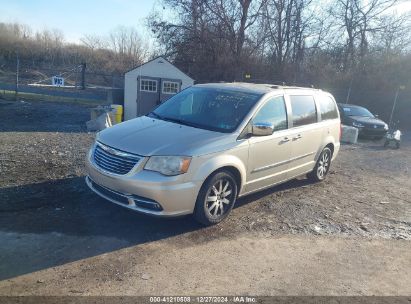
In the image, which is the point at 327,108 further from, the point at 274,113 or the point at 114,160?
the point at 114,160

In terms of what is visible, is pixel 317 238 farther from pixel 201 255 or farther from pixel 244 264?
pixel 201 255

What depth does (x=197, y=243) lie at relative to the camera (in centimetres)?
454

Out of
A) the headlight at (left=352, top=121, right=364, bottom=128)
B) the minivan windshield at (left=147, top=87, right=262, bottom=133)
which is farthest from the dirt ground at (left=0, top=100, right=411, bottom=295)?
the headlight at (left=352, top=121, right=364, bottom=128)

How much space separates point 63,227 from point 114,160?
39.9 inches

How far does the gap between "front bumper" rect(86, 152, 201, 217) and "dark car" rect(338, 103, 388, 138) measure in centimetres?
1326

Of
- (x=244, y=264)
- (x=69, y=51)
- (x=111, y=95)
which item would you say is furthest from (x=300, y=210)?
(x=69, y=51)

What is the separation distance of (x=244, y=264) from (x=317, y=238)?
1417 mm

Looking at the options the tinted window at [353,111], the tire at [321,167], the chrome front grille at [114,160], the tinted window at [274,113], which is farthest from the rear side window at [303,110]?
the tinted window at [353,111]

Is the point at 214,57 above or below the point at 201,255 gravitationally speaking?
above

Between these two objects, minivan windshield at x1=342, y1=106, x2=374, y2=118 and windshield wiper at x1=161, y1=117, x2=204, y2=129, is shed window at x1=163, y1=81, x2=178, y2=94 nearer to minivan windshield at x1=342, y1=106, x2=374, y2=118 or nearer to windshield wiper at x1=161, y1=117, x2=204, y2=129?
minivan windshield at x1=342, y1=106, x2=374, y2=118

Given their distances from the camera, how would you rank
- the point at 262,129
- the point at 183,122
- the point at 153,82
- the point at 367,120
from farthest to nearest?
the point at 367,120
the point at 153,82
the point at 183,122
the point at 262,129

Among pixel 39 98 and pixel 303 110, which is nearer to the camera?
pixel 303 110

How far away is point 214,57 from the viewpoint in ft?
75.5

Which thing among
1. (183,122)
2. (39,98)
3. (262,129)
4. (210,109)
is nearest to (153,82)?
(39,98)
